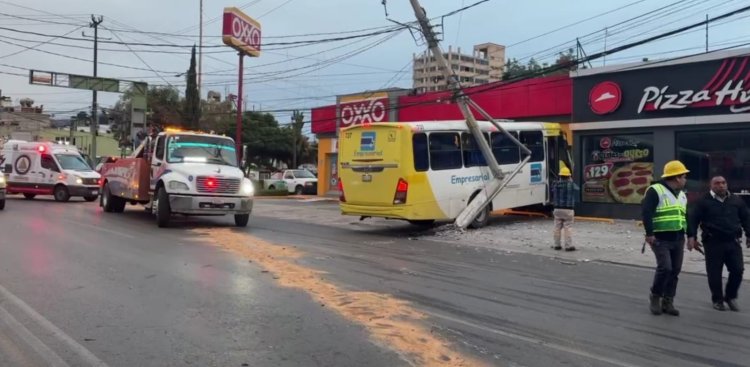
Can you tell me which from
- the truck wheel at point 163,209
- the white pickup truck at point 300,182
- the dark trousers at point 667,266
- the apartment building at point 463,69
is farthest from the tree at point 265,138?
the dark trousers at point 667,266

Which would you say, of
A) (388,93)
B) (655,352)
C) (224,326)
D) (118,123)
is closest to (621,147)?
(388,93)

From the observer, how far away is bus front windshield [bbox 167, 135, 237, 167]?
16.3m

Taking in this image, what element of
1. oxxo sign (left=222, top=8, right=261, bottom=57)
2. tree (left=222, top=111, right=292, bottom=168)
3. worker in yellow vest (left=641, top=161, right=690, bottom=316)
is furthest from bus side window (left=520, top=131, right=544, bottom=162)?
tree (left=222, top=111, right=292, bottom=168)

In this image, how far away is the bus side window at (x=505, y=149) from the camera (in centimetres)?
1734

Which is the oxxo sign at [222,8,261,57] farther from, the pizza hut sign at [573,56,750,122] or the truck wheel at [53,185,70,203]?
the pizza hut sign at [573,56,750,122]

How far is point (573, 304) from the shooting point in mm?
7750

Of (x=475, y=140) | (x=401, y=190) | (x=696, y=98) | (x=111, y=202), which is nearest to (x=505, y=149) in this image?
(x=475, y=140)

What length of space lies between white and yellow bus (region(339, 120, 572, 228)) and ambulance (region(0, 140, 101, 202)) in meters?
14.1

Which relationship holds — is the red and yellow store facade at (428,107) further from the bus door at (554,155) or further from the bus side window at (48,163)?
the bus side window at (48,163)

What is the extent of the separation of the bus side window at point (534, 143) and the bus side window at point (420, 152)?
3.95 meters

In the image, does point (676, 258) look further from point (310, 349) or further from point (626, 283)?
point (310, 349)

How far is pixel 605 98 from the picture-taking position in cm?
2012

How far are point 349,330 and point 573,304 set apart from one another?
3173 mm

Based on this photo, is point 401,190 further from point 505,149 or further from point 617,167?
point 617,167
